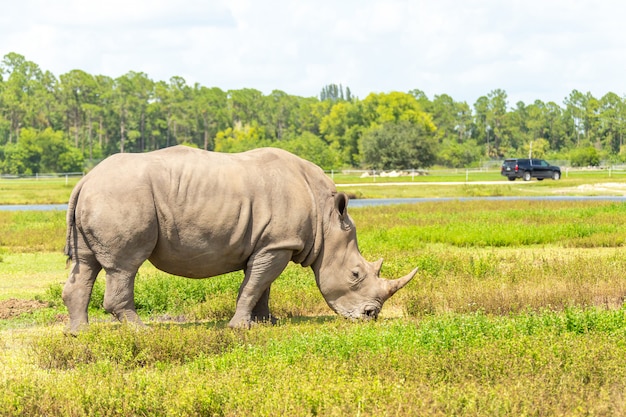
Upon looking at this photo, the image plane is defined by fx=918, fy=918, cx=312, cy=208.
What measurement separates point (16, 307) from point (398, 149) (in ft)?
254

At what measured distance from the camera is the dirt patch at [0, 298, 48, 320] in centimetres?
1234

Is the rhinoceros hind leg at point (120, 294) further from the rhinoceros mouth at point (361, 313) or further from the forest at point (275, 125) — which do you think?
the forest at point (275, 125)

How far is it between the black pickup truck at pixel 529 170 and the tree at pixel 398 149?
22878 millimetres

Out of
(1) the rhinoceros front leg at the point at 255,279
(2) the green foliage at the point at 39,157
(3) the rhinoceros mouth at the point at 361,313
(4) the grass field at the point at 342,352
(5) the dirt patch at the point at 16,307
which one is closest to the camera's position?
(4) the grass field at the point at 342,352

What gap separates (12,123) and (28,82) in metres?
11.8

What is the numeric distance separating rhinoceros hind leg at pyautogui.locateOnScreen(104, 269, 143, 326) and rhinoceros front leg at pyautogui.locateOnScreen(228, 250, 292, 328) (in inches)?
47.5

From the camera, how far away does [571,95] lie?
159m

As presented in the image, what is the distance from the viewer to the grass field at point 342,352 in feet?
22.8

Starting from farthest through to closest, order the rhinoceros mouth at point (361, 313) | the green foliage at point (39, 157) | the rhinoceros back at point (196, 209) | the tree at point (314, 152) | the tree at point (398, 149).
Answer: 1. the green foliage at point (39, 157)
2. the tree at point (314, 152)
3. the tree at point (398, 149)
4. the rhinoceros mouth at point (361, 313)
5. the rhinoceros back at point (196, 209)

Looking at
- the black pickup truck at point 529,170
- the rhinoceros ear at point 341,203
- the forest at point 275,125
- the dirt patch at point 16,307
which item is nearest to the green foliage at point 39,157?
the forest at point 275,125

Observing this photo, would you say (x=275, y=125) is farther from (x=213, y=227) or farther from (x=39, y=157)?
(x=213, y=227)

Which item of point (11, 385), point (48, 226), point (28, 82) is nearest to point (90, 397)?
point (11, 385)

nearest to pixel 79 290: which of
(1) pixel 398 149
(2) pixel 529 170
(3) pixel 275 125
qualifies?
(2) pixel 529 170

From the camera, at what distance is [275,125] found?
490 ft
